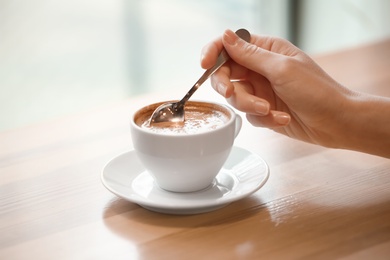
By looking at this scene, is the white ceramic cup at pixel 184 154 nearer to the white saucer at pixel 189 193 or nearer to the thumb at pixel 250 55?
the white saucer at pixel 189 193

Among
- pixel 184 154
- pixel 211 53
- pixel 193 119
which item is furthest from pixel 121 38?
pixel 184 154

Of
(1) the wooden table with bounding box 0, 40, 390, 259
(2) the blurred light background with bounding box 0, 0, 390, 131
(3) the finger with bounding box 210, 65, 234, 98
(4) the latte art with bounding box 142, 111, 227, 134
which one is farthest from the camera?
(2) the blurred light background with bounding box 0, 0, 390, 131

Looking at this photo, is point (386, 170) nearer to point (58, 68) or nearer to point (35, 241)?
point (35, 241)

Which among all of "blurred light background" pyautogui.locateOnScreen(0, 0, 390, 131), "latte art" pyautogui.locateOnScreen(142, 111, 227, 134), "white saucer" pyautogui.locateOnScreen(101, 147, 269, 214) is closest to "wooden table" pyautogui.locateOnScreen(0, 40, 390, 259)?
"white saucer" pyautogui.locateOnScreen(101, 147, 269, 214)

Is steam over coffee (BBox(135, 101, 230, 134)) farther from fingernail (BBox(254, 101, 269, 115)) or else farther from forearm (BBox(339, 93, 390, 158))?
forearm (BBox(339, 93, 390, 158))

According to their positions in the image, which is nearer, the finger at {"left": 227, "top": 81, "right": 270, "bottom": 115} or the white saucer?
the white saucer

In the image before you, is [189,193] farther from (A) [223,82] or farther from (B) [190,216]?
(A) [223,82]
